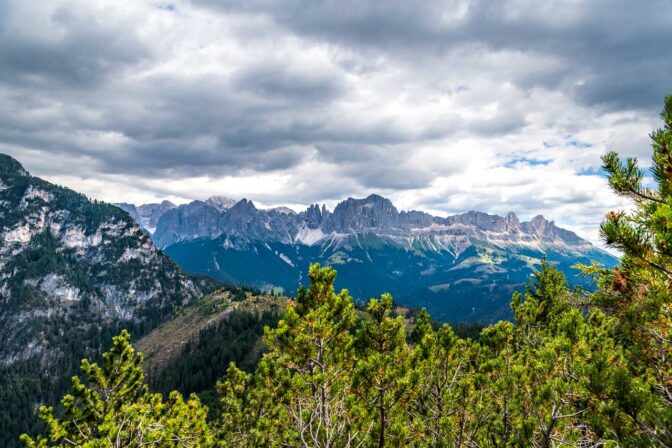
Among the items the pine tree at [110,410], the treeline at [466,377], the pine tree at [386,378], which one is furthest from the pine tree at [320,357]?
the pine tree at [110,410]

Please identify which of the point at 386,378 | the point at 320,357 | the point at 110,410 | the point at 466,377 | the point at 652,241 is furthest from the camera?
the point at 110,410

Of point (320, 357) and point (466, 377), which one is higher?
point (320, 357)

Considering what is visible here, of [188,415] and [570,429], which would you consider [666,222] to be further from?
[188,415]

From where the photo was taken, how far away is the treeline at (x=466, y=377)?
8.40 m

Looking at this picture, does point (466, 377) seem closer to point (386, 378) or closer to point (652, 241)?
point (386, 378)

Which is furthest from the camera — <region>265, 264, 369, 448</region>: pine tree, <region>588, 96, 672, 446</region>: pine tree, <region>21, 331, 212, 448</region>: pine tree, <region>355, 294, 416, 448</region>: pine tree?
<region>21, 331, 212, 448</region>: pine tree

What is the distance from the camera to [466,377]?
20.4m

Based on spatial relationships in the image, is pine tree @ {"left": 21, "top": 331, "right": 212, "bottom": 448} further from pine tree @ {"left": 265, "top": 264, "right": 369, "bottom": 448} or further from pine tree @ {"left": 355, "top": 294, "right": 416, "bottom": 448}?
pine tree @ {"left": 355, "top": 294, "right": 416, "bottom": 448}

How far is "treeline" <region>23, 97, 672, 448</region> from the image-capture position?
8.40m

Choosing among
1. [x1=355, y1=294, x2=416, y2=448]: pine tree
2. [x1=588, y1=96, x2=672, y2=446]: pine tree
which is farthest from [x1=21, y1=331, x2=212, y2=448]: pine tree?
[x1=588, y1=96, x2=672, y2=446]: pine tree

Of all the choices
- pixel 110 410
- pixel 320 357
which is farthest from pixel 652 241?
pixel 110 410

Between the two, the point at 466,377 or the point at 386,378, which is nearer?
the point at 386,378

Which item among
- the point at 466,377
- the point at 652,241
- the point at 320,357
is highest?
the point at 652,241

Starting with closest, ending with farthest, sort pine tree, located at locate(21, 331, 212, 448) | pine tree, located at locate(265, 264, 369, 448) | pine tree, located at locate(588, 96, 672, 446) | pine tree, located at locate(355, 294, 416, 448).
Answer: pine tree, located at locate(588, 96, 672, 446) → pine tree, located at locate(355, 294, 416, 448) → pine tree, located at locate(265, 264, 369, 448) → pine tree, located at locate(21, 331, 212, 448)
